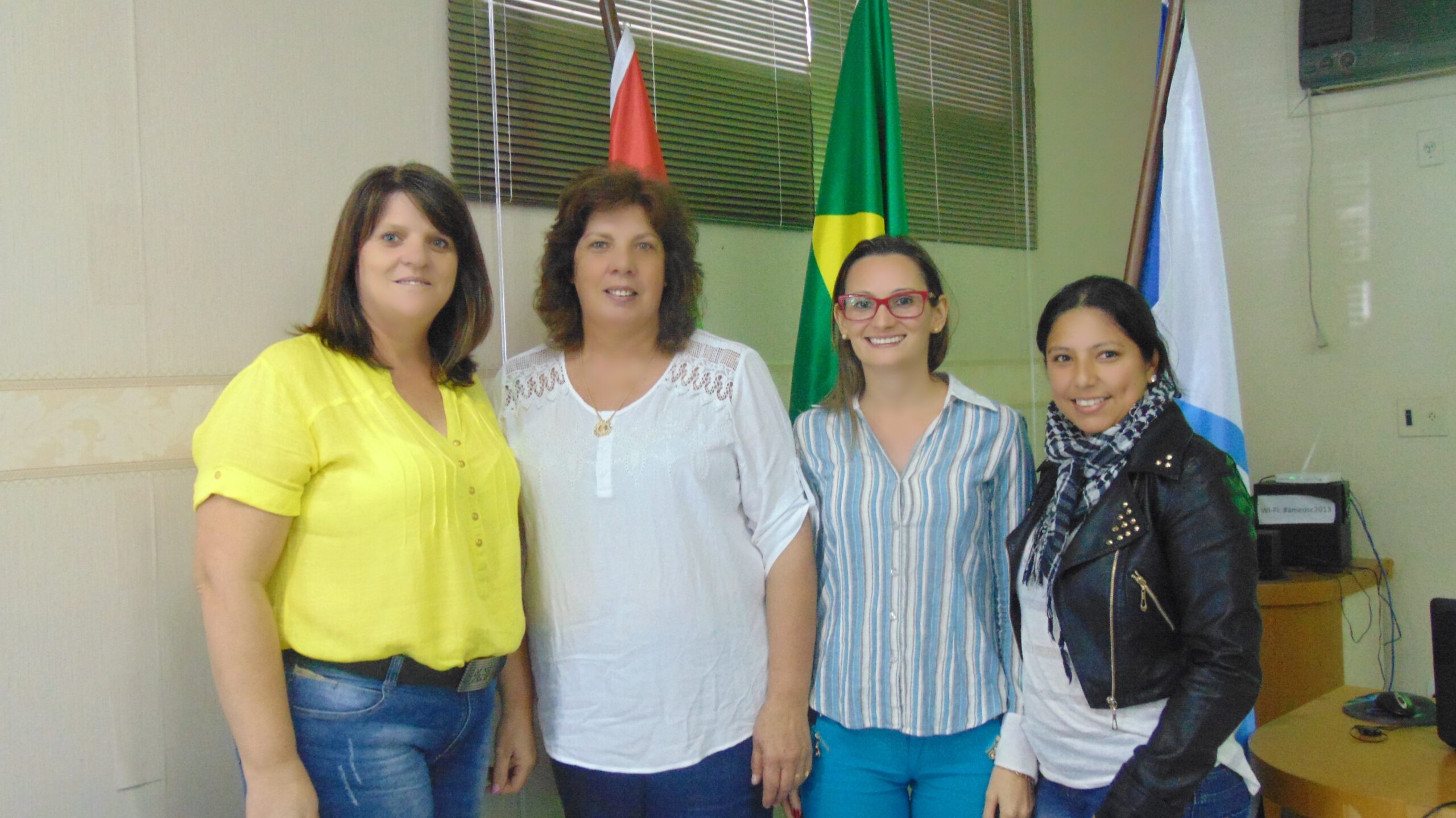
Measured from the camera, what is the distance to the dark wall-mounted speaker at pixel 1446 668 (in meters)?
1.82

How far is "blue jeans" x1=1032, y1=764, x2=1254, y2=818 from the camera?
132cm

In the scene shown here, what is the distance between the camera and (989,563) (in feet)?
5.28

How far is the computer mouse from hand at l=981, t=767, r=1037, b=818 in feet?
3.59

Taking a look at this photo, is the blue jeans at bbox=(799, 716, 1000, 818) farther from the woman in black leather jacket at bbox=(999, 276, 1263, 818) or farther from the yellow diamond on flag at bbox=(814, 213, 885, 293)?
the yellow diamond on flag at bbox=(814, 213, 885, 293)

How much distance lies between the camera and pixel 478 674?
1373mm

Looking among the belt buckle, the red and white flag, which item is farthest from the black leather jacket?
the red and white flag

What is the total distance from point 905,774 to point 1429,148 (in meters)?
3.00

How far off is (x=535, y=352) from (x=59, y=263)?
74cm

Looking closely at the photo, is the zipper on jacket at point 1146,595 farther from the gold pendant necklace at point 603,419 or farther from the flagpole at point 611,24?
the flagpole at point 611,24

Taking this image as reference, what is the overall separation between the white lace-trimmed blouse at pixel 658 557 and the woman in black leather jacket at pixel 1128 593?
43cm

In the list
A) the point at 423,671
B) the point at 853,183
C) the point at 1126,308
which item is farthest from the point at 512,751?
the point at 853,183

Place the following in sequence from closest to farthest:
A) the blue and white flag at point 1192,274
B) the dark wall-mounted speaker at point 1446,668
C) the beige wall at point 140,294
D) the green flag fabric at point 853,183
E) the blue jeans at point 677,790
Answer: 1. the beige wall at point 140,294
2. the blue jeans at point 677,790
3. the dark wall-mounted speaker at point 1446,668
4. the blue and white flag at point 1192,274
5. the green flag fabric at point 853,183

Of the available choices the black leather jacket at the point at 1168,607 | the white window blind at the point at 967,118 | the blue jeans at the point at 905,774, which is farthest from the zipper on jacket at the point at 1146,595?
the white window blind at the point at 967,118

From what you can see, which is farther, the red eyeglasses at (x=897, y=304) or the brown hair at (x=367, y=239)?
the red eyeglasses at (x=897, y=304)
